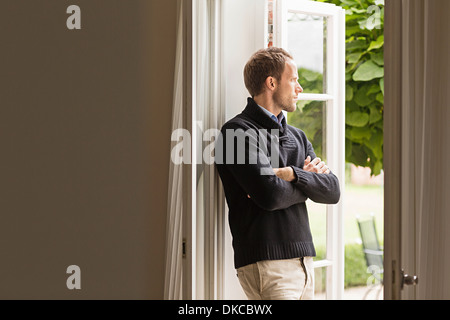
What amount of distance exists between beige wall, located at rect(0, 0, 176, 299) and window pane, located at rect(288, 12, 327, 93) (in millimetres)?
585

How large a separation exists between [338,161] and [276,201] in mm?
803

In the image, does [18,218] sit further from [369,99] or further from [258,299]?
[369,99]

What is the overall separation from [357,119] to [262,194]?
3.68 ft

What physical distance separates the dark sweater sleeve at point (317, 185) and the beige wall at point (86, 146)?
0.52 metres

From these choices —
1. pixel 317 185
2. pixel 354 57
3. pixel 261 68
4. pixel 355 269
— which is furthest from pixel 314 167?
pixel 355 269

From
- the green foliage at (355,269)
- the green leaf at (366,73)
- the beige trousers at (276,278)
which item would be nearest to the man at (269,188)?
the beige trousers at (276,278)

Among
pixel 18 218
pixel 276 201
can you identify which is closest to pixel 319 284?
pixel 276 201

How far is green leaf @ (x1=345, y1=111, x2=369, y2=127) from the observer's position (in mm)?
2838

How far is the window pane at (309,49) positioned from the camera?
2496 mm

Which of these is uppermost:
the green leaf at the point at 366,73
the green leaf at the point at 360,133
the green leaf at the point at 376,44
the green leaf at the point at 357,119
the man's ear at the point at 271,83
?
the green leaf at the point at 376,44

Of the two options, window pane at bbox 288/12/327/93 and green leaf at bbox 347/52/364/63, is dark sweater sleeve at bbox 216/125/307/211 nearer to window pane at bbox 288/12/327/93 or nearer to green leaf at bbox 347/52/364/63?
window pane at bbox 288/12/327/93

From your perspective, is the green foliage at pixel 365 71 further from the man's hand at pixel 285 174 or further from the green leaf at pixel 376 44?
the man's hand at pixel 285 174

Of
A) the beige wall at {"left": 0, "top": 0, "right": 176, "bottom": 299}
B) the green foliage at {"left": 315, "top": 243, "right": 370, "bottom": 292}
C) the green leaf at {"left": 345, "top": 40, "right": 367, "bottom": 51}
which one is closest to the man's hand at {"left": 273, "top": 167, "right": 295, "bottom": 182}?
the beige wall at {"left": 0, "top": 0, "right": 176, "bottom": 299}
